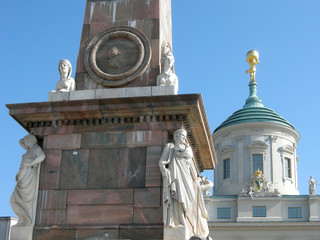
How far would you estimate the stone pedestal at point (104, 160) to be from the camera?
1255 centimetres

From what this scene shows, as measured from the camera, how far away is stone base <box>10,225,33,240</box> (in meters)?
12.7

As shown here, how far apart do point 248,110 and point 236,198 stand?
1155 centimetres

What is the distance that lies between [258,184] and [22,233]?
5201 centimetres

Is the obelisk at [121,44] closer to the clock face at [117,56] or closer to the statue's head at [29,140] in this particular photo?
the clock face at [117,56]

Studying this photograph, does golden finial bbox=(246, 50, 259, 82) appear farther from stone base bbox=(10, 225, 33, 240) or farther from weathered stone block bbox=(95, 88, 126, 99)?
stone base bbox=(10, 225, 33, 240)

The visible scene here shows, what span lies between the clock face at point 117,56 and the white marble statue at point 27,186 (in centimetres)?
225

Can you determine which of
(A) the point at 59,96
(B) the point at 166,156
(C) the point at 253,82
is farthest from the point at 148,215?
(C) the point at 253,82

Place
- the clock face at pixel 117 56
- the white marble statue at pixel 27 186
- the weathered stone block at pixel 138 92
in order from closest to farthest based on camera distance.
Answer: the white marble statue at pixel 27 186
the weathered stone block at pixel 138 92
the clock face at pixel 117 56

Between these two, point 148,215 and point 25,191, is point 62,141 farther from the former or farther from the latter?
point 148,215

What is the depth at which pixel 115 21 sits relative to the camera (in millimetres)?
14945

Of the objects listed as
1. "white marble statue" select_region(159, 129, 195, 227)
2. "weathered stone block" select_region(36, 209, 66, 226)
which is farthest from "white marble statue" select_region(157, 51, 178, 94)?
"weathered stone block" select_region(36, 209, 66, 226)

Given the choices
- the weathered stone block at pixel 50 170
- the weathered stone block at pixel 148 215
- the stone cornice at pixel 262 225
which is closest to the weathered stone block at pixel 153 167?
the weathered stone block at pixel 148 215

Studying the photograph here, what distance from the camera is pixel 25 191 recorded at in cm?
1306

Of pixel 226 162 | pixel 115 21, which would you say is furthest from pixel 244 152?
pixel 115 21
